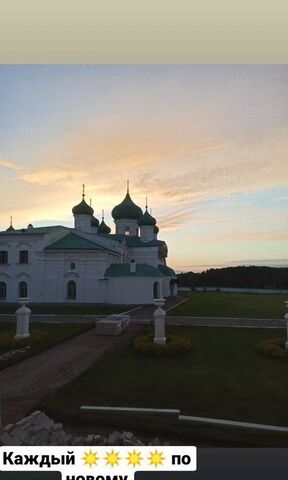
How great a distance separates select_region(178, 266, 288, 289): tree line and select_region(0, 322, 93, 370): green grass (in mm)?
8872

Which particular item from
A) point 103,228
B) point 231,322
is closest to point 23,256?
point 103,228

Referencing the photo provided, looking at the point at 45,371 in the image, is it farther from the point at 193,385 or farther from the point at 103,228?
the point at 103,228

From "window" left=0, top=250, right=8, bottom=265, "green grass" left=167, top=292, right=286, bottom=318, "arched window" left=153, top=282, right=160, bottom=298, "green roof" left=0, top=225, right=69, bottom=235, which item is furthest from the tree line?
"window" left=0, top=250, right=8, bottom=265

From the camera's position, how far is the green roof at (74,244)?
15297 millimetres

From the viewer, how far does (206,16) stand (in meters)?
3.34

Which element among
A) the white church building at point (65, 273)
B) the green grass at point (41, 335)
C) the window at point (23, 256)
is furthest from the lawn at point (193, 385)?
the window at point (23, 256)

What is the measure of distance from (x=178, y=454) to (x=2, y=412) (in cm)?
208

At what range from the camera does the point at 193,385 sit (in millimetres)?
4453

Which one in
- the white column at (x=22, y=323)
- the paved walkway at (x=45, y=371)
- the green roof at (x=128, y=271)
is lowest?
the paved walkway at (x=45, y=371)

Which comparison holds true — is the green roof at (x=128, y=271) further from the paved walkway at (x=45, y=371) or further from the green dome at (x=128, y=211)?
the paved walkway at (x=45, y=371)

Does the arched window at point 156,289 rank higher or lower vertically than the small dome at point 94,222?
lower

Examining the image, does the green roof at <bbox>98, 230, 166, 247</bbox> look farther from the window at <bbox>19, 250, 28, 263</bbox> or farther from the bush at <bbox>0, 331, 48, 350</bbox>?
the bush at <bbox>0, 331, 48, 350</bbox>

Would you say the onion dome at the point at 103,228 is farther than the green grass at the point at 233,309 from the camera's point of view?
Yes

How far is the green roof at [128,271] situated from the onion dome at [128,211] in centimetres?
491
